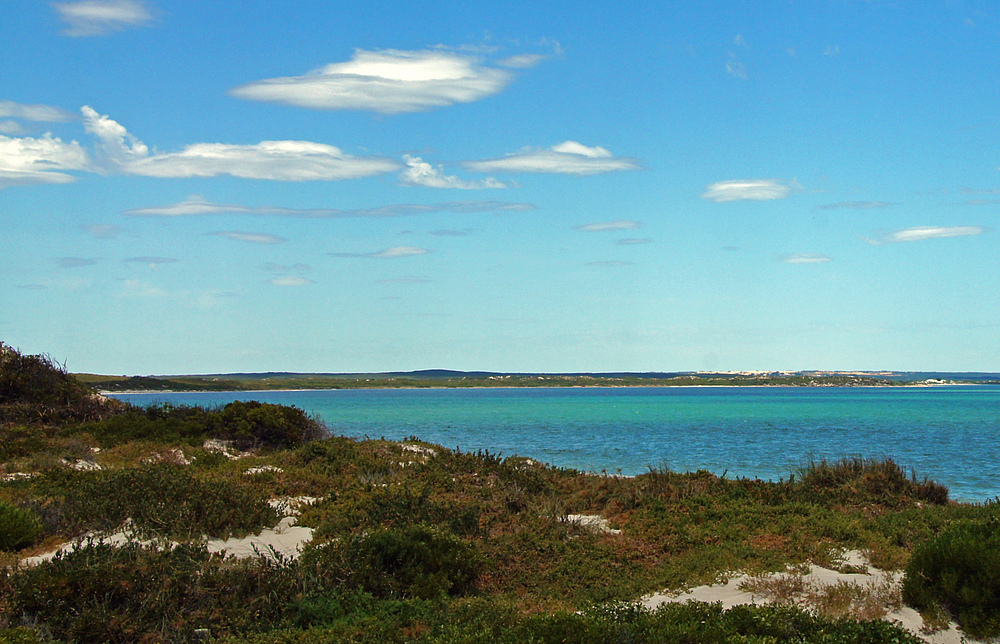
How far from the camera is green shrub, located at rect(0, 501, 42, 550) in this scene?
12.8 metres

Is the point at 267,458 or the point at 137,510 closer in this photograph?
the point at 137,510

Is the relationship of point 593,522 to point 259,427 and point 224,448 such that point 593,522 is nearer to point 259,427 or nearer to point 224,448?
point 224,448

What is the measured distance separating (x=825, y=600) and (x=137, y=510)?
11.1m

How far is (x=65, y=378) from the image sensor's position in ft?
106

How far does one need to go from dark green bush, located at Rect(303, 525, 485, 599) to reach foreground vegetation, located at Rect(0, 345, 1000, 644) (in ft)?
0.10

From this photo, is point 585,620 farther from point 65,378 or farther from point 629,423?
point 629,423

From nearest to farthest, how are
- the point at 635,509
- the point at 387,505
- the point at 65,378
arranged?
the point at 387,505 → the point at 635,509 → the point at 65,378

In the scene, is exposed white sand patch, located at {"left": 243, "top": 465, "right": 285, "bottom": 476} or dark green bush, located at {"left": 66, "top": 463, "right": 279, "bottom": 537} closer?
dark green bush, located at {"left": 66, "top": 463, "right": 279, "bottom": 537}

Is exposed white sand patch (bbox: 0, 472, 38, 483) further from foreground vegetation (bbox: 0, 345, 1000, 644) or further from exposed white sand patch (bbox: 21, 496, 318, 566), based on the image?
exposed white sand patch (bbox: 21, 496, 318, 566)

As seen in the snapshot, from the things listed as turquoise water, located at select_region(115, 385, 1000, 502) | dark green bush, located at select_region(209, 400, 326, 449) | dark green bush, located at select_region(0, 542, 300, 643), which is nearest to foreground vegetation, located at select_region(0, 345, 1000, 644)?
dark green bush, located at select_region(0, 542, 300, 643)

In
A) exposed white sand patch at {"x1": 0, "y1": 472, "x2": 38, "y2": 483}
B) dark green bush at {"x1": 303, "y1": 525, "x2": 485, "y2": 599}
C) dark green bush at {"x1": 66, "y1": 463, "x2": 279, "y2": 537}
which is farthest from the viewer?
exposed white sand patch at {"x1": 0, "y1": 472, "x2": 38, "y2": 483}

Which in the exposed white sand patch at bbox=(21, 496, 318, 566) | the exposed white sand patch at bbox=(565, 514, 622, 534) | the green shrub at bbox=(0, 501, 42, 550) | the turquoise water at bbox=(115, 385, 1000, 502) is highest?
the green shrub at bbox=(0, 501, 42, 550)

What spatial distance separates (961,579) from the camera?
10.3m

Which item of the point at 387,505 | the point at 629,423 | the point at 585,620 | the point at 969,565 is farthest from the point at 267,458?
the point at 629,423
